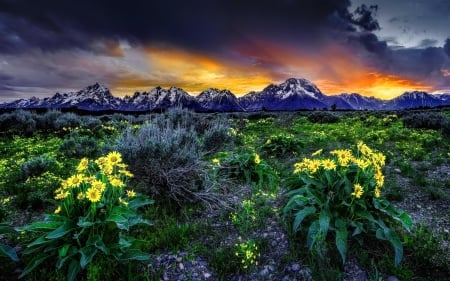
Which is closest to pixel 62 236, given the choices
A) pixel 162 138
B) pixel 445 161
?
pixel 162 138

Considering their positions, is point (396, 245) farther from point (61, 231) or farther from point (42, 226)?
point (42, 226)

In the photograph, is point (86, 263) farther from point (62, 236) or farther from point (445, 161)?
point (445, 161)

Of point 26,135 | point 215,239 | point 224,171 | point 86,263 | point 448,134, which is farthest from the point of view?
point 26,135

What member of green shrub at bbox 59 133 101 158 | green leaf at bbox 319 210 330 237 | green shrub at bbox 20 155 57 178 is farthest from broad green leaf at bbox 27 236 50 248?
green shrub at bbox 59 133 101 158

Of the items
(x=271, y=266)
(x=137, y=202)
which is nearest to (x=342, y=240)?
(x=271, y=266)

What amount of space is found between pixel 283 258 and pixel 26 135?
16.0 metres

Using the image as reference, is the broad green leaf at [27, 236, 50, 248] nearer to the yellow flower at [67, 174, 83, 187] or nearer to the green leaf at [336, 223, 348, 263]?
the yellow flower at [67, 174, 83, 187]

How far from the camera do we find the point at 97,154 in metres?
9.59

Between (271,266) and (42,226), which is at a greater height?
(42,226)

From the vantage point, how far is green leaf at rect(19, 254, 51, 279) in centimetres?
316

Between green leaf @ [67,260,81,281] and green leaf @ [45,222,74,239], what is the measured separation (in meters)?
0.35

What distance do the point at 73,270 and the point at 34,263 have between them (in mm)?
489

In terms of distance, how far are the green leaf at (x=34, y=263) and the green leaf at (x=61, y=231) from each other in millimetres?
285

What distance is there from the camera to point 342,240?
3.73 metres
